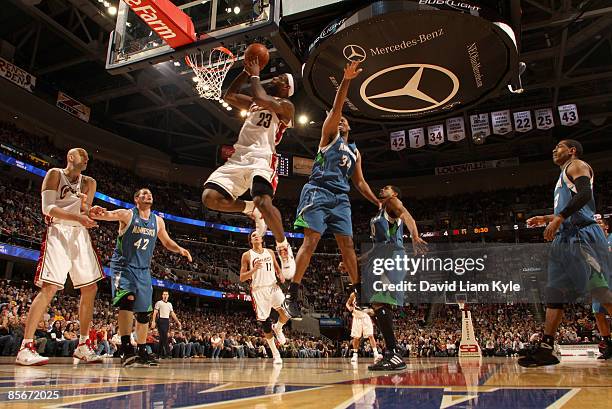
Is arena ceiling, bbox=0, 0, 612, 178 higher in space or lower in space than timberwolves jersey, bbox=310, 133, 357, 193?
higher

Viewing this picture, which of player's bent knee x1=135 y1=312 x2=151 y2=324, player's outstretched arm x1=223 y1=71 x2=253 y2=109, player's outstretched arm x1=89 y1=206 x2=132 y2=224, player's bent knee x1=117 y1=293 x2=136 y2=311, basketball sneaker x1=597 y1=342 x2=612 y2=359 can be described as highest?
player's outstretched arm x1=223 y1=71 x2=253 y2=109

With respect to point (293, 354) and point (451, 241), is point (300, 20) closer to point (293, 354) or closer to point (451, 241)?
point (293, 354)

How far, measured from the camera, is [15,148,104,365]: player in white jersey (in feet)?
14.6

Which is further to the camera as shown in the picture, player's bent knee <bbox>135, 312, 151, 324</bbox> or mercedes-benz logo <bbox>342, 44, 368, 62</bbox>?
mercedes-benz logo <bbox>342, 44, 368, 62</bbox>

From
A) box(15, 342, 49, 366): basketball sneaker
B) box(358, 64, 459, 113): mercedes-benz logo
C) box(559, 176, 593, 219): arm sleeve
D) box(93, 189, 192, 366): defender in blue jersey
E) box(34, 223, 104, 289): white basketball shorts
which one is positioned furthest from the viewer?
box(358, 64, 459, 113): mercedes-benz logo

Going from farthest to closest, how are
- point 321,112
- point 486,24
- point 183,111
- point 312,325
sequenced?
1. point 312,325
2. point 183,111
3. point 321,112
4. point 486,24

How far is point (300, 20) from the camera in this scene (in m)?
7.53

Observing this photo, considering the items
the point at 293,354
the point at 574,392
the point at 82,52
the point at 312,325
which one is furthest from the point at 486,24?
the point at 312,325

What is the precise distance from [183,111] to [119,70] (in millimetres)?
16744

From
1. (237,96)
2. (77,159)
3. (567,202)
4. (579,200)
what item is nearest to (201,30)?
(77,159)

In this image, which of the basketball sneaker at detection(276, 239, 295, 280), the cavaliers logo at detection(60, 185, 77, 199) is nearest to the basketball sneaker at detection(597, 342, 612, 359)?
the basketball sneaker at detection(276, 239, 295, 280)

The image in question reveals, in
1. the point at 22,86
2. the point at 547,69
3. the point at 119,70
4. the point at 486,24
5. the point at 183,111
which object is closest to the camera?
the point at 486,24

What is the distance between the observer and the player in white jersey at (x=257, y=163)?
368cm

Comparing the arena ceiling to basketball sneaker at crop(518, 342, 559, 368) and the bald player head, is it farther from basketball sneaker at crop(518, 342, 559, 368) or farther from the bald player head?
basketball sneaker at crop(518, 342, 559, 368)
